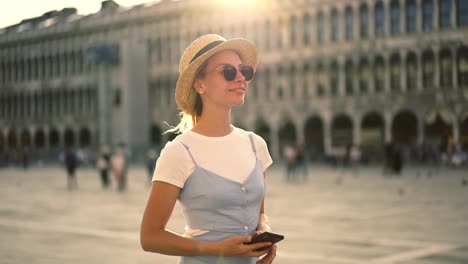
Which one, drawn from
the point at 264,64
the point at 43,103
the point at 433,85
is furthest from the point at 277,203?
the point at 43,103

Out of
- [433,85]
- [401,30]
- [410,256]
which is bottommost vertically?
[410,256]

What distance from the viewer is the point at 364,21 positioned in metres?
55.5

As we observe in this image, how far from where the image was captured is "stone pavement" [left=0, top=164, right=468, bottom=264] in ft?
36.0

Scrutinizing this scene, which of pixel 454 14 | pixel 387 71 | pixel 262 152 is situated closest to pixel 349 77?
pixel 387 71

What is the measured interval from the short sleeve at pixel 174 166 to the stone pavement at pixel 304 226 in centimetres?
745

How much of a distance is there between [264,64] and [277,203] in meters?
→ 42.5

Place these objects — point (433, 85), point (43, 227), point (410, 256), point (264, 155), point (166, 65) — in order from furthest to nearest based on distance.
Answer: point (166, 65), point (433, 85), point (43, 227), point (410, 256), point (264, 155)

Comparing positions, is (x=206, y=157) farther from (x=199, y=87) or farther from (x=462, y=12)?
(x=462, y=12)

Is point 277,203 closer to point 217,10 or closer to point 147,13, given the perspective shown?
point 217,10

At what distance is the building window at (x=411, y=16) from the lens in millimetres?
53375

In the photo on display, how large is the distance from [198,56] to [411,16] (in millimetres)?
52286

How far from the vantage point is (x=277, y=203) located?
66.7 ft

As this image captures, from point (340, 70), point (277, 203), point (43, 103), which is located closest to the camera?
point (277, 203)

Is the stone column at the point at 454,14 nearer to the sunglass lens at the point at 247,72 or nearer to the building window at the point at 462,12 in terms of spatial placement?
the building window at the point at 462,12
